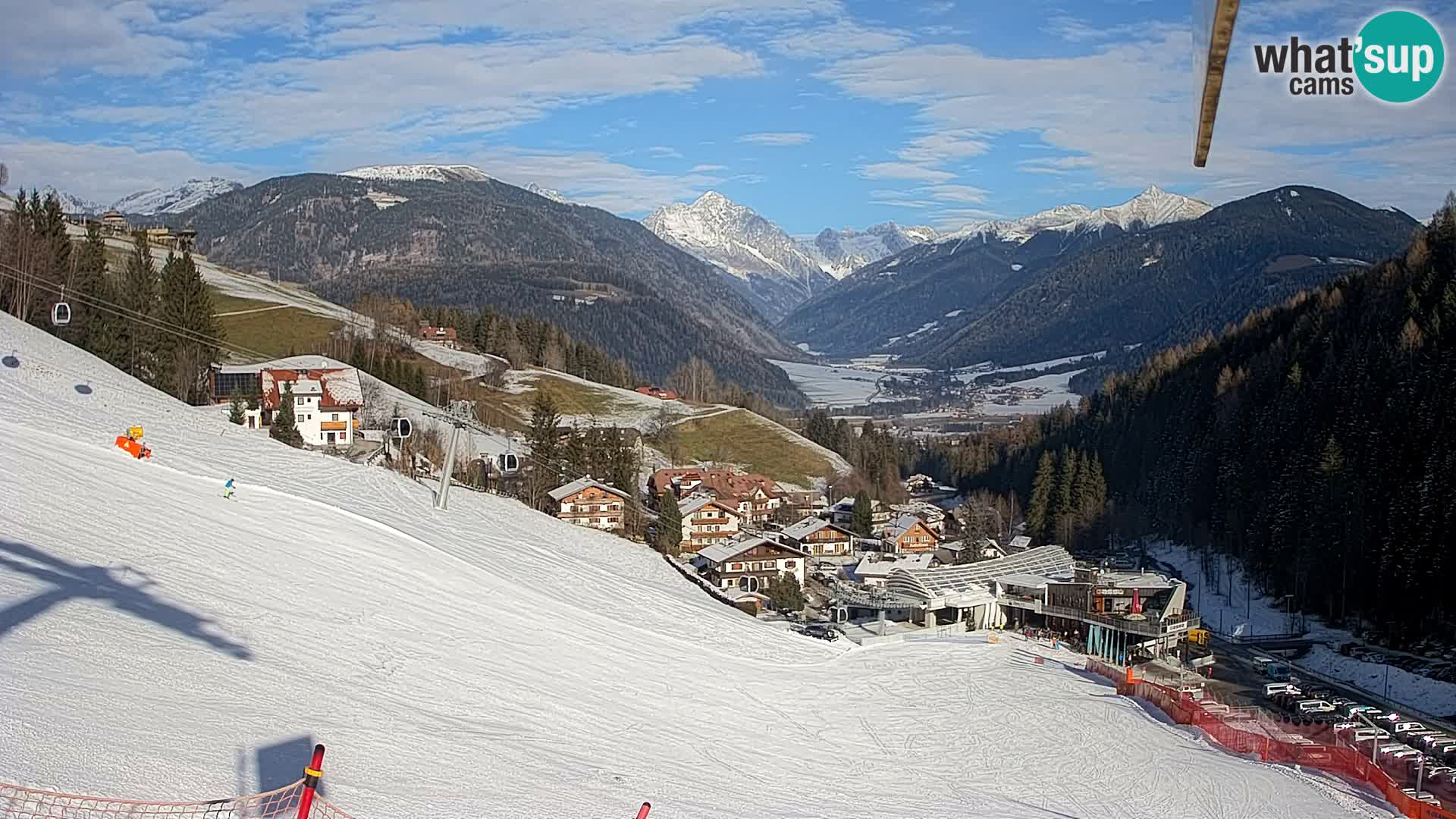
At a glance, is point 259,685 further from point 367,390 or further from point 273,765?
point 367,390

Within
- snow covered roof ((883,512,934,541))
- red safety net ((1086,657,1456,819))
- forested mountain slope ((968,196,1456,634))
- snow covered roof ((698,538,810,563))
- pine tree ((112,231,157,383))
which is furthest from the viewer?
snow covered roof ((883,512,934,541))

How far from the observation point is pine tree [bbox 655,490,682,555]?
53094 millimetres

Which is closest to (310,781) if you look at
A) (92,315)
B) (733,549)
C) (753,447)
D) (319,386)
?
(92,315)

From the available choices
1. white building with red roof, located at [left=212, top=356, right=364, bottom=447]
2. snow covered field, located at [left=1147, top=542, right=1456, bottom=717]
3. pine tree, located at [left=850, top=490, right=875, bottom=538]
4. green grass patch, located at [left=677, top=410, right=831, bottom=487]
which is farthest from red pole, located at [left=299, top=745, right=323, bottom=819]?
green grass patch, located at [left=677, top=410, right=831, bottom=487]

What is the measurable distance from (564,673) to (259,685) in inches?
219

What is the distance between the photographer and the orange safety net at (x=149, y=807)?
8500 mm

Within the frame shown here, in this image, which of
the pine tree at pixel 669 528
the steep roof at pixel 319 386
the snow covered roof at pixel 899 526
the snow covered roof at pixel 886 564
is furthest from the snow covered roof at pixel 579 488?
the snow covered roof at pixel 899 526

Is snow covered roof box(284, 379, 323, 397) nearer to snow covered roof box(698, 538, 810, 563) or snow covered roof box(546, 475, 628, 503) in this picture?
snow covered roof box(546, 475, 628, 503)

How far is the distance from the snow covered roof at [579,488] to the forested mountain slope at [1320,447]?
97.4 feet

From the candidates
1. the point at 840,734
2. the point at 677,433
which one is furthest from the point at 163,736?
the point at 677,433

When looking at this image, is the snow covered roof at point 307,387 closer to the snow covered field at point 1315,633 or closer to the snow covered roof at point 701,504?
the snow covered roof at point 701,504

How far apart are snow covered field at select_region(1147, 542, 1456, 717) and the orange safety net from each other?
35013 millimetres

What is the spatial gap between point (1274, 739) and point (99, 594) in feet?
65.6

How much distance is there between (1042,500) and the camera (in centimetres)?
7756
